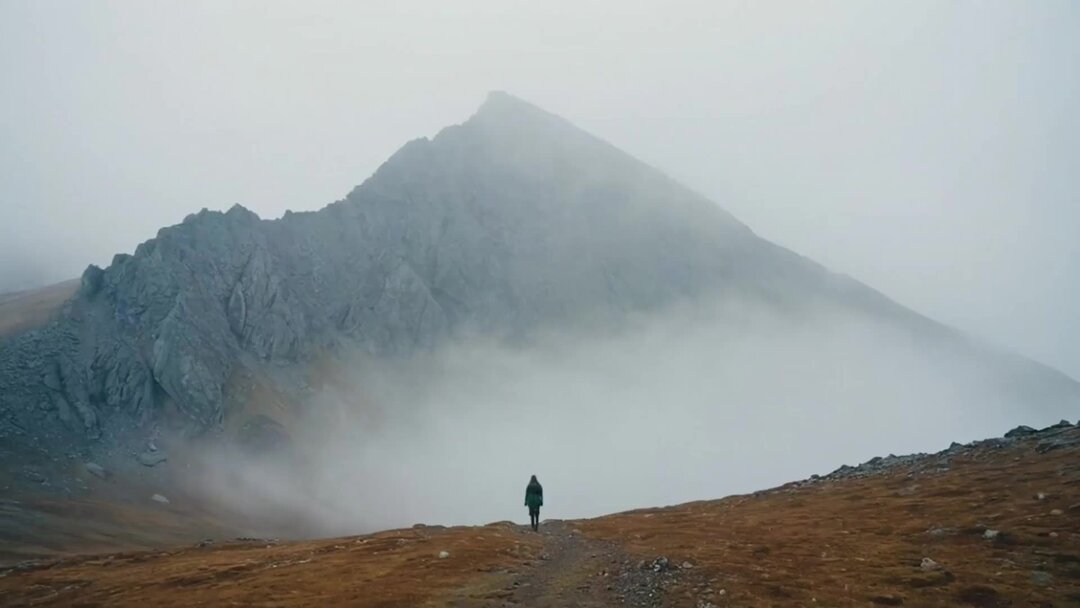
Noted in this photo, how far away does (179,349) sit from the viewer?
196125 mm

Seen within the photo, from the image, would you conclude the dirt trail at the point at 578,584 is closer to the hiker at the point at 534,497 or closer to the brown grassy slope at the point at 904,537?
the brown grassy slope at the point at 904,537

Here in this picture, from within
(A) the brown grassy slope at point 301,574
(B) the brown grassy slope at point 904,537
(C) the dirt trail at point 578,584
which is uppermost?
(B) the brown grassy slope at point 904,537

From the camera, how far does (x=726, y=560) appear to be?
1251 inches

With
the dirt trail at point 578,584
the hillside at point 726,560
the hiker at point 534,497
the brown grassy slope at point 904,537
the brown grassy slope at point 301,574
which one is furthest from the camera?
the hiker at point 534,497

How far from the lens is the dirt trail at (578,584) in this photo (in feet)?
84.7

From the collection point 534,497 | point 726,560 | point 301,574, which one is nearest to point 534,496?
point 534,497

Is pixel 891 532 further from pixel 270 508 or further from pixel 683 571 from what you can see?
pixel 270 508

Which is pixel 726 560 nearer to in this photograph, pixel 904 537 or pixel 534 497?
pixel 904 537

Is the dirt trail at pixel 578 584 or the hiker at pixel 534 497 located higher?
the hiker at pixel 534 497

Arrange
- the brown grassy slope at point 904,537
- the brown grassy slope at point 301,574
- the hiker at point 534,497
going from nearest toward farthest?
the brown grassy slope at point 904,537
the brown grassy slope at point 301,574
the hiker at point 534,497

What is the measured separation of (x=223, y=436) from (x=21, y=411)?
173 feet

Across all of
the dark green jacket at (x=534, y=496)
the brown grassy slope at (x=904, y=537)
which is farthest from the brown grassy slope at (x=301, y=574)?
the brown grassy slope at (x=904, y=537)

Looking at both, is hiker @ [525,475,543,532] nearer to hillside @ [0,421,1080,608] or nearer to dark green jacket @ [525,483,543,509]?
dark green jacket @ [525,483,543,509]

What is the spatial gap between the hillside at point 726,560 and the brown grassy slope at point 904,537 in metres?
0.11
